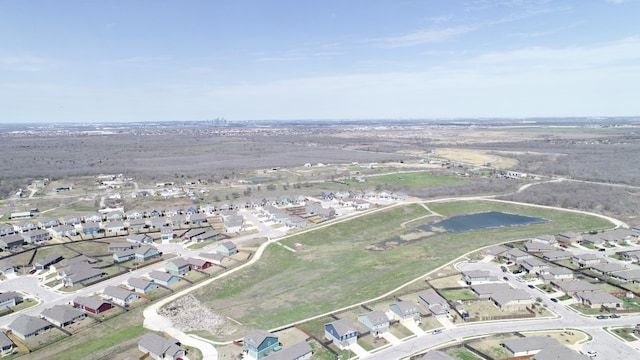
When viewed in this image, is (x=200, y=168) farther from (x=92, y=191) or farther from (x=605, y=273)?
(x=605, y=273)

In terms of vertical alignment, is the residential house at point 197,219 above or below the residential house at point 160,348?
above

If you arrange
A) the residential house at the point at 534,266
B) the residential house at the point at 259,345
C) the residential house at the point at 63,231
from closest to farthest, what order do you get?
1. the residential house at the point at 259,345
2. the residential house at the point at 534,266
3. the residential house at the point at 63,231

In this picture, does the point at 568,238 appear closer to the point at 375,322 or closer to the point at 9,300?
the point at 375,322

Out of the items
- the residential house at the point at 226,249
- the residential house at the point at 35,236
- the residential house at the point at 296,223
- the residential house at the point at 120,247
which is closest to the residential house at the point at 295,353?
the residential house at the point at 226,249

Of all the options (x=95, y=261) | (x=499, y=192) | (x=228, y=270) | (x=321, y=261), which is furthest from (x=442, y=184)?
(x=95, y=261)

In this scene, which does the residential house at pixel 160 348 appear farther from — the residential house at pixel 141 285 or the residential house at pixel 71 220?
the residential house at pixel 71 220

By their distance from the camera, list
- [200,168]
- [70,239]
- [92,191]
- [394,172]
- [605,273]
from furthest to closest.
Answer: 1. [200,168]
2. [394,172]
3. [92,191]
4. [70,239]
5. [605,273]

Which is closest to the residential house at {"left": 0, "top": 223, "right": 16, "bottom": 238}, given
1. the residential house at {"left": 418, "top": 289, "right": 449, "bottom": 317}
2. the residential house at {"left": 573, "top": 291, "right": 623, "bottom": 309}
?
the residential house at {"left": 418, "top": 289, "right": 449, "bottom": 317}
